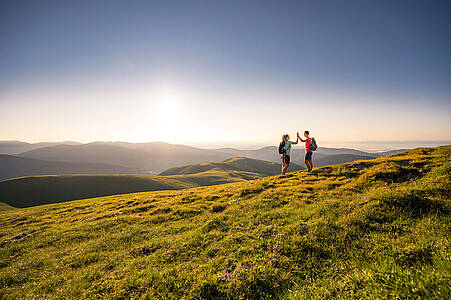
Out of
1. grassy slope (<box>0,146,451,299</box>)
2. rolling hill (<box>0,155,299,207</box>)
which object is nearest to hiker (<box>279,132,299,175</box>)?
grassy slope (<box>0,146,451,299</box>)

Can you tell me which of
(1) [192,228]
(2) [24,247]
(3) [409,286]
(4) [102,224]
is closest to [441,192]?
(3) [409,286]

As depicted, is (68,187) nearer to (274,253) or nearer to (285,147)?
(285,147)

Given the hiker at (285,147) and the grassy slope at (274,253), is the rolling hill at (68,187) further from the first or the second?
the grassy slope at (274,253)

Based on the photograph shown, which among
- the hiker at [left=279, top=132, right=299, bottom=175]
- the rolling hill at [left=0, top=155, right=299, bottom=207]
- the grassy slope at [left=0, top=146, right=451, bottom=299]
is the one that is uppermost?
the hiker at [left=279, top=132, right=299, bottom=175]

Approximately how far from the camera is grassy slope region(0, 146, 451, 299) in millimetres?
4844

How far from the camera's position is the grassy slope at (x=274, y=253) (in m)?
4.84

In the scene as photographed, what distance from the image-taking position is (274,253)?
7.12 meters

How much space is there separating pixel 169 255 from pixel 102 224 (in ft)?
37.8

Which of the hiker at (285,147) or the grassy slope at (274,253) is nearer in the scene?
the grassy slope at (274,253)

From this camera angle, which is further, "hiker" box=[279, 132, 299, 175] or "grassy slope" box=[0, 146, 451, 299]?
"hiker" box=[279, 132, 299, 175]

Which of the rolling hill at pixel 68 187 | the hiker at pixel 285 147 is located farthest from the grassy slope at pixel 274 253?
the rolling hill at pixel 68 187

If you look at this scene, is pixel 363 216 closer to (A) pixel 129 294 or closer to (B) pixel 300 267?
(B) pixel 300 267

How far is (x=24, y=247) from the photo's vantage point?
13836 millimetres

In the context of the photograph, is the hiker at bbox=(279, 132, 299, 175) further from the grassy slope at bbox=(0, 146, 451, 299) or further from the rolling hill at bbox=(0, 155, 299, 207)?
the rolling hill at bbox=(0, 155, 299, 207)
